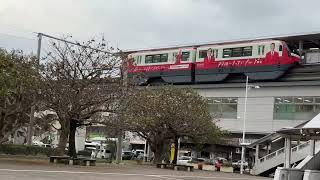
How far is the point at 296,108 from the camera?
243 ft

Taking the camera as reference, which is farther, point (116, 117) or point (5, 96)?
point (116, 117)

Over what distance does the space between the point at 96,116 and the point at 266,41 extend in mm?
36233

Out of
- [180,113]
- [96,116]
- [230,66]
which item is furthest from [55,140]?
[96,116]

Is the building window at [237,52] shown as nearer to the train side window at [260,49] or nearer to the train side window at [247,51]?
the train side window at [247,51]

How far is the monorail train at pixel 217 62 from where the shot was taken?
66.3 m

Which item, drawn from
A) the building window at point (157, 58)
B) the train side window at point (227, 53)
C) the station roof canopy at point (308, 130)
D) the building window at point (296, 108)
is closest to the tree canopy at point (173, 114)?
the station roof canopy at point (308, 130)

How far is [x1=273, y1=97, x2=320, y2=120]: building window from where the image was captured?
236ft

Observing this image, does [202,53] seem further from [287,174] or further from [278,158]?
[287,174]

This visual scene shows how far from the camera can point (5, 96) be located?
29547mm

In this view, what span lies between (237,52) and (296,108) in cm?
1230

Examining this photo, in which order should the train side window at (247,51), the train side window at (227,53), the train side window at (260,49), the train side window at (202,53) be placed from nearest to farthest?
the train side window at (260,49)
the train side window at (247,51)
the train side window at (227,53)
the train side window at (202,53)

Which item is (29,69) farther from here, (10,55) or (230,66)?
(230,66)

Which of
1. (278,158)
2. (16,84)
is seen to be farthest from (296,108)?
(16,84)

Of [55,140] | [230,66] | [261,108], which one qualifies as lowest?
[55,140]
